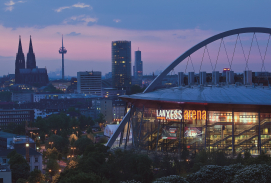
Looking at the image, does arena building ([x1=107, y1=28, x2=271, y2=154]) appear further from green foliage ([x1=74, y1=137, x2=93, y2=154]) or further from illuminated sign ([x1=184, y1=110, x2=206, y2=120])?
green foliage ([x1=74, y1=137, x2=93, y2=154])

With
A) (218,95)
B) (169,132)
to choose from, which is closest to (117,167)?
(169,132)

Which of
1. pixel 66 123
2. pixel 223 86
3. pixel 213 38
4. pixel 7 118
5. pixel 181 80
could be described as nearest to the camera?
pixel 223 86

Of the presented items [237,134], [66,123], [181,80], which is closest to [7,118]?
[66,123]

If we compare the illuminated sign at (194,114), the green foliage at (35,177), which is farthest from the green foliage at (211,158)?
the green foliage at (35,177)

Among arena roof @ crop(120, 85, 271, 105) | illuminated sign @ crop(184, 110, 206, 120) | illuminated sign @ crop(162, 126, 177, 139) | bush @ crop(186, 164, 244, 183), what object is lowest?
bush @ crop(186, 164, 244, 183)

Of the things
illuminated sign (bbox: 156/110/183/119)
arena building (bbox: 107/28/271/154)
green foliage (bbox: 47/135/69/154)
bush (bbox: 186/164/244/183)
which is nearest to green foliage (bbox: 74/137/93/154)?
green foliage (bbox: 47/135/69/154)

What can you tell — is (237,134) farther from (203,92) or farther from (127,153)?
(127,153)

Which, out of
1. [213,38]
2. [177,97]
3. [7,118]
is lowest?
[7,118]

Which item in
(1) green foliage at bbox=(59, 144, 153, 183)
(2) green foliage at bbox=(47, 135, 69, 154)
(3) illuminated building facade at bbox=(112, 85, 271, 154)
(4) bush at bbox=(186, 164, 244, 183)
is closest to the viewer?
(4) bush at bbox=(186, 164, 244, 183)
